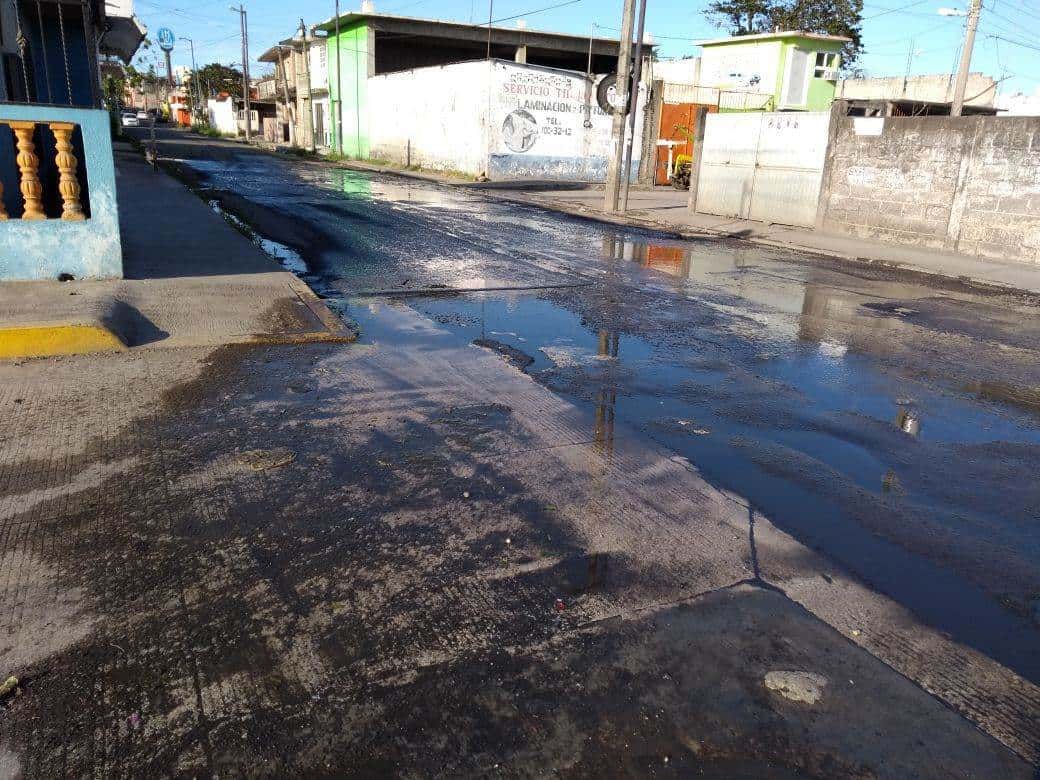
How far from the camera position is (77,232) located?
338 inches

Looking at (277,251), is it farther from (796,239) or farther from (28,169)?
(796,239)

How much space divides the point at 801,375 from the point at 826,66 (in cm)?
3676

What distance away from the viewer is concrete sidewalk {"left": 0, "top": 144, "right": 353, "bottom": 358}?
22.2ft

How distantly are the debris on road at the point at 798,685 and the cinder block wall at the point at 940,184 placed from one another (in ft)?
46.2

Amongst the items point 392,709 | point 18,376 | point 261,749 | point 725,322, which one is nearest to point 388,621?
point 392,709

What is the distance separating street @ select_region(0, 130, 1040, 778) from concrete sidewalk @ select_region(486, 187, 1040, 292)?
22.0 ft

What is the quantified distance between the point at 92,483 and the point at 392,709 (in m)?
2.55

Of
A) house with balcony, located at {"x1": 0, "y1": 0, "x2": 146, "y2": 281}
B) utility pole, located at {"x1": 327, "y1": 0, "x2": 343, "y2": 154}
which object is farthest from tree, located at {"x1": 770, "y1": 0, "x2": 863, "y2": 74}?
house with balcony, located at {"x1": 0, "y1": 0, "x2": 146, "y2": 281}

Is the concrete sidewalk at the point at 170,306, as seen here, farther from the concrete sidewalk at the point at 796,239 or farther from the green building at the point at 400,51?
the green building at the point at 400,51

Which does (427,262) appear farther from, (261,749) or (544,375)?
(261,749)

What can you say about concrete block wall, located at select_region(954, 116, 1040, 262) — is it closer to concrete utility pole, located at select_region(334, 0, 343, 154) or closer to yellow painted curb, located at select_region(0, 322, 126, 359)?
yellow painted curb, located at select_region(0, 322, 126, 359)

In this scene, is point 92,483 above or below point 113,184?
below

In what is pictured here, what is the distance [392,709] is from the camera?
2.77 metres

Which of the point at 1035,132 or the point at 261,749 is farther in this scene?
the point at 1035,132
